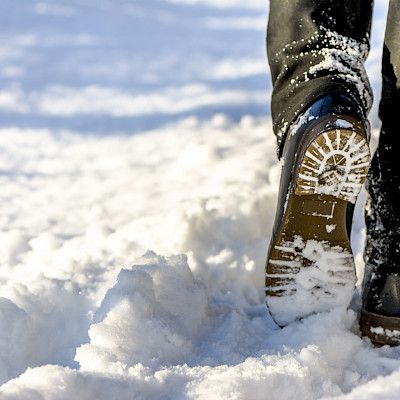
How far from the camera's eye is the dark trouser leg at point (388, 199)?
57.7 inches

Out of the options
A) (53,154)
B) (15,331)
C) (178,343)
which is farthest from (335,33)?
(53,154)

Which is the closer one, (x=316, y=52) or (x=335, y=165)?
(x=335, y=165)

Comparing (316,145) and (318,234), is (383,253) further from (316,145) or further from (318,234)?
(316,145)

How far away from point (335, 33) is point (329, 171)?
0.31 metres

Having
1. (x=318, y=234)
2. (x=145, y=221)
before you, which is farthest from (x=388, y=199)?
(x=145, y=221)

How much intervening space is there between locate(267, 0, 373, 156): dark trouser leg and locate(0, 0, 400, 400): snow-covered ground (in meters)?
0.38

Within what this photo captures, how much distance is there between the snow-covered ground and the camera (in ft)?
3.97

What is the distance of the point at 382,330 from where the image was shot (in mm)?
1428

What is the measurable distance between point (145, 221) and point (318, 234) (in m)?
0.78

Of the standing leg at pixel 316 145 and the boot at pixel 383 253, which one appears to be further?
the boot at pixel 383 253

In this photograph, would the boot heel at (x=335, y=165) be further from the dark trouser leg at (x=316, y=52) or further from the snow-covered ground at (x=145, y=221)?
the snow-covered ground at (x=145, y=221)

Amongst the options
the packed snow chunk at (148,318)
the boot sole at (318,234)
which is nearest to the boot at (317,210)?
the boot sole at (318,234)

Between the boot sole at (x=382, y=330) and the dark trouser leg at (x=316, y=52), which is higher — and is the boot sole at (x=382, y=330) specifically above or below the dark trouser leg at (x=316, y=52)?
below

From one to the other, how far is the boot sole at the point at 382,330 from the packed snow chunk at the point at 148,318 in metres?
0.31
